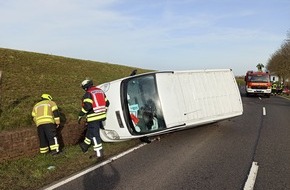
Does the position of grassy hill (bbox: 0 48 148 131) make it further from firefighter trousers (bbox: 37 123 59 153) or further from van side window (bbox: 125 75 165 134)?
van side window (bbox: 125 75 165 134)

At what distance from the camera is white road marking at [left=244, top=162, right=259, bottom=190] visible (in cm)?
542

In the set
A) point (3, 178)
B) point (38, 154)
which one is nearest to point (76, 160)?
point (38, 154)

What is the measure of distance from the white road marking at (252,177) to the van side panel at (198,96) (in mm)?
2287

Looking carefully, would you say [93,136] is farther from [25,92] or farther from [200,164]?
[25,92]

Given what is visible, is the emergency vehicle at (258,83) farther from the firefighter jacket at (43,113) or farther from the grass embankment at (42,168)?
the firefighter jacket at (43,113)

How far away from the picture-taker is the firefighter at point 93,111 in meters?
7.66

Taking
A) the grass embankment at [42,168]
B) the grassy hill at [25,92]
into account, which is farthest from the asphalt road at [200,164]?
the grassy hill at [25,92]

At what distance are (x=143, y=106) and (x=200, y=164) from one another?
86.9 inches

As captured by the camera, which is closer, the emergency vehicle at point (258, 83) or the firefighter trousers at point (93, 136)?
the firefighter trousers at point (93, 136)

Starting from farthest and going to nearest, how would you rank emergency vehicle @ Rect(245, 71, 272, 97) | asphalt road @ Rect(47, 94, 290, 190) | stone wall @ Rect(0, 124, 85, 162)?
emergency vehicle @ Rect(245, 71, 272, 97), stone wall @ Rect(0, 124, 85, 162), asphalt road @ Rect(47, 94, 290, 190)

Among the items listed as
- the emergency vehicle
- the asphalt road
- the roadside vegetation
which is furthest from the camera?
the emergency vehicle

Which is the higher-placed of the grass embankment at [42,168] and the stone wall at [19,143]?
the stone wall at [19,143]

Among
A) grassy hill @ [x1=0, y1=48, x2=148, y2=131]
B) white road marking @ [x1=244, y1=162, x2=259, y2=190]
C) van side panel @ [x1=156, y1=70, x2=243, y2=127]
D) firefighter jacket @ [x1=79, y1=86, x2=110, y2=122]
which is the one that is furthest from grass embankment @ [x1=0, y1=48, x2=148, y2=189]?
white road marking @ [x1=244, y1=162, x2=259, y2=190]

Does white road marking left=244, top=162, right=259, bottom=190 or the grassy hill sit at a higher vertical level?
the grassy hill
